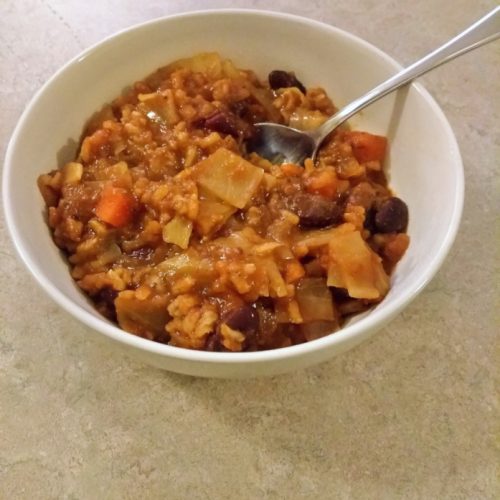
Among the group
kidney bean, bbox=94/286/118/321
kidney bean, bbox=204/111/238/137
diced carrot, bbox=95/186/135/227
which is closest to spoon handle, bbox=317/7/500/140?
kidney bean, bbox=204/111/238/137

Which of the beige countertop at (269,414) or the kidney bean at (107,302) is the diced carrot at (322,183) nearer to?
the beige countertop at (269,414)

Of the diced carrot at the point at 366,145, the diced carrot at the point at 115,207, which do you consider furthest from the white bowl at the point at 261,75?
the diced carrot at the point at 115,207

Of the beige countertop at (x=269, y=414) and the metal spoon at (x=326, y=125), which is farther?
the metal spoon at (x=326, y=125)

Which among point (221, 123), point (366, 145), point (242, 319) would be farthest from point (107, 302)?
point (366, 145)

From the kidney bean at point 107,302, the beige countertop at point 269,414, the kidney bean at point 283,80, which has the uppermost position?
the kidney bean at point 283,80

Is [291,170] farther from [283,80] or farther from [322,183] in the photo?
[283,80]

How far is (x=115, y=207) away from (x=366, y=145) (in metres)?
0.78

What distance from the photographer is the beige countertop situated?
162 cm

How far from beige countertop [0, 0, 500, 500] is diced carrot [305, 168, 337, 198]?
0.44m

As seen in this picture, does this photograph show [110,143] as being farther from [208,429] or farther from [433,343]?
[433,343]

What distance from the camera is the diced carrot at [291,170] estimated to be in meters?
1.85

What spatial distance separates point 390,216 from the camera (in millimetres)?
1773

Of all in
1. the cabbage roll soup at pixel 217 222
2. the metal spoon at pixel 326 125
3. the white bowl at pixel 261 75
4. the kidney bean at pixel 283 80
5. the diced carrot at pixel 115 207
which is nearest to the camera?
the white bowl at pixel 261 75

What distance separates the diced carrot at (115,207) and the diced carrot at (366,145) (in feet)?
2.31
